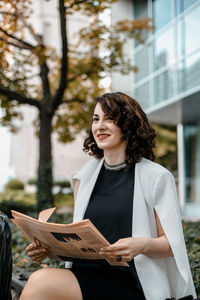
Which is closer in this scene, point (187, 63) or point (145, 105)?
point (187, 63)

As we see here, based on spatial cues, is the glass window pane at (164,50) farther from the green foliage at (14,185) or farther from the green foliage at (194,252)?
the green foliage at (14,185)

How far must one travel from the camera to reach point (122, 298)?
6.00 feet

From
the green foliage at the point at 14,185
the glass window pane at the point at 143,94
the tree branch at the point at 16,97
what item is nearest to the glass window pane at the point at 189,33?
the glass window pane at the point at 143,94

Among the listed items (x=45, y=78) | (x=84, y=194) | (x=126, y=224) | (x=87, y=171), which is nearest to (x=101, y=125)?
(x=87, y=171)

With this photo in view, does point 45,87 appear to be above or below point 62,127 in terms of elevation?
above

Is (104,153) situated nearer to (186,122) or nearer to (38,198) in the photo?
(38,198)

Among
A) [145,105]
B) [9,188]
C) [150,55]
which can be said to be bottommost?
[9,188]

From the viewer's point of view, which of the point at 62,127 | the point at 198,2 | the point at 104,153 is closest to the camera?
the point at 104,153

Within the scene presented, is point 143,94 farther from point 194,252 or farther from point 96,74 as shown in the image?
point 194,252

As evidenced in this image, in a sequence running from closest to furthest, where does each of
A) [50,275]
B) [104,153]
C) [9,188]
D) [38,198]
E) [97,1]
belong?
[50,275]
[104,153]
[97,1]
[38,198]
[9,188]

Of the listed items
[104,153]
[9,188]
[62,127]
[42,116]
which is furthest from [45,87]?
[9,188]

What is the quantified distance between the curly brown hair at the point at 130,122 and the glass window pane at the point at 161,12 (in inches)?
445

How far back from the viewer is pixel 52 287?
1.77 meters

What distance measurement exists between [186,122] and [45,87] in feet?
20.1
